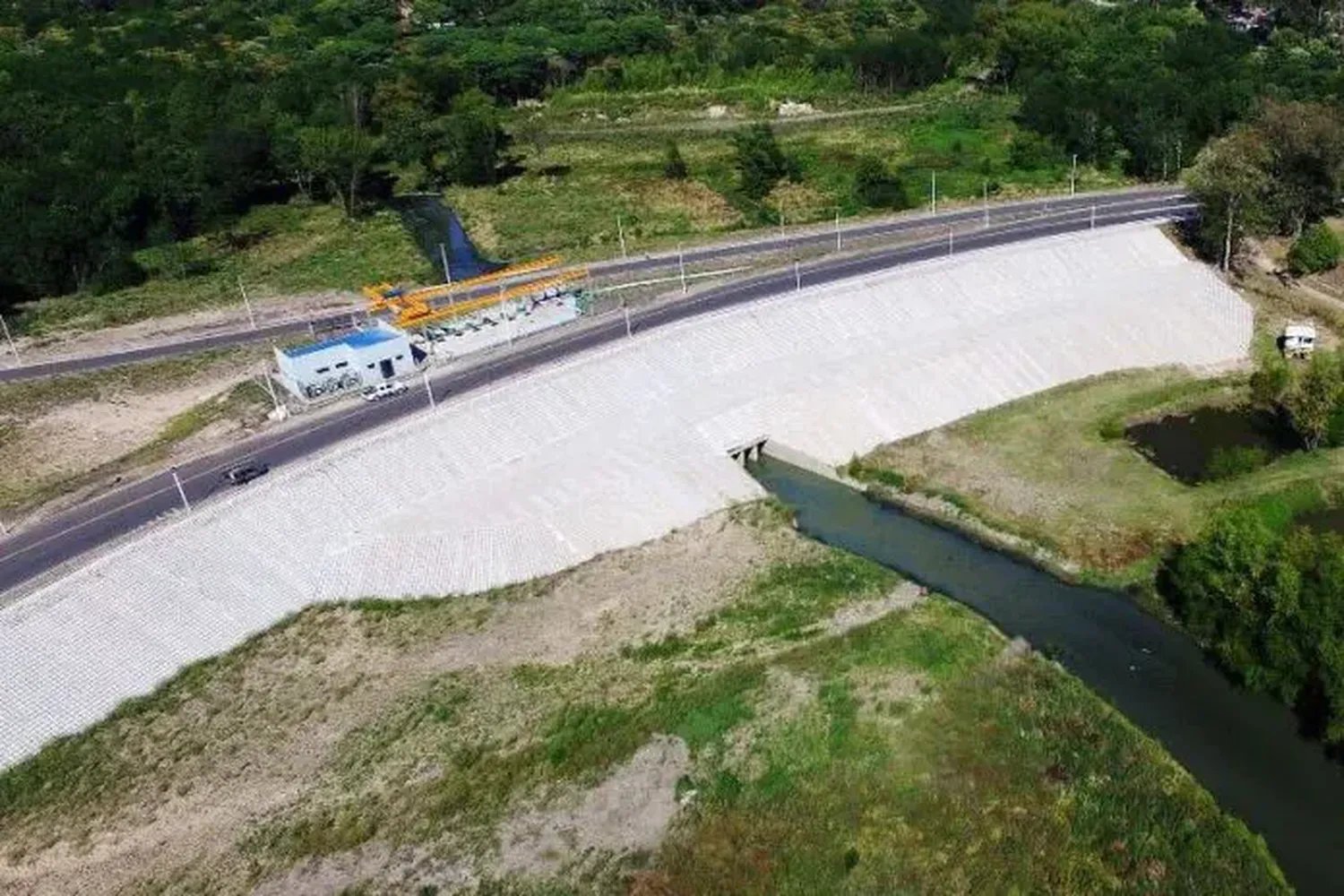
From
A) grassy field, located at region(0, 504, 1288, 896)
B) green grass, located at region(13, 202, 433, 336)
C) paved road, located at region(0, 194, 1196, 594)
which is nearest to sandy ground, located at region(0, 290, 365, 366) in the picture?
green grass, located at region(13, 202, 433, 336)

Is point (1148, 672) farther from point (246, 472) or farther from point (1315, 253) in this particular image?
point (1315, 253)

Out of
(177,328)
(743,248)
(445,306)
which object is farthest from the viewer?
(743,248)

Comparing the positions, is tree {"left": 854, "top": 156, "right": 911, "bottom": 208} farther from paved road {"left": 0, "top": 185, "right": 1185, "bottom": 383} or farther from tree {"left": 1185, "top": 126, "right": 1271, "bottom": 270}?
tree {"left": 1185, "top": 126, "right": 1271, "bottom": 270}

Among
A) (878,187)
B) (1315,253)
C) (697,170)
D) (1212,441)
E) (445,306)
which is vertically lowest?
(1212,441)

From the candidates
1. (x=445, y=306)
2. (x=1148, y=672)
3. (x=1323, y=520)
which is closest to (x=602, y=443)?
(x=445, y=306)

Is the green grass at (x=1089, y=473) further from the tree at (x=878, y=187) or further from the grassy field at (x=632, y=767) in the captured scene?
the tree at (x=878, y=187)

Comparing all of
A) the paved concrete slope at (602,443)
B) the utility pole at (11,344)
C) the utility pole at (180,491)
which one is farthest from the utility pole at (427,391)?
the utility pole at (11,344)
